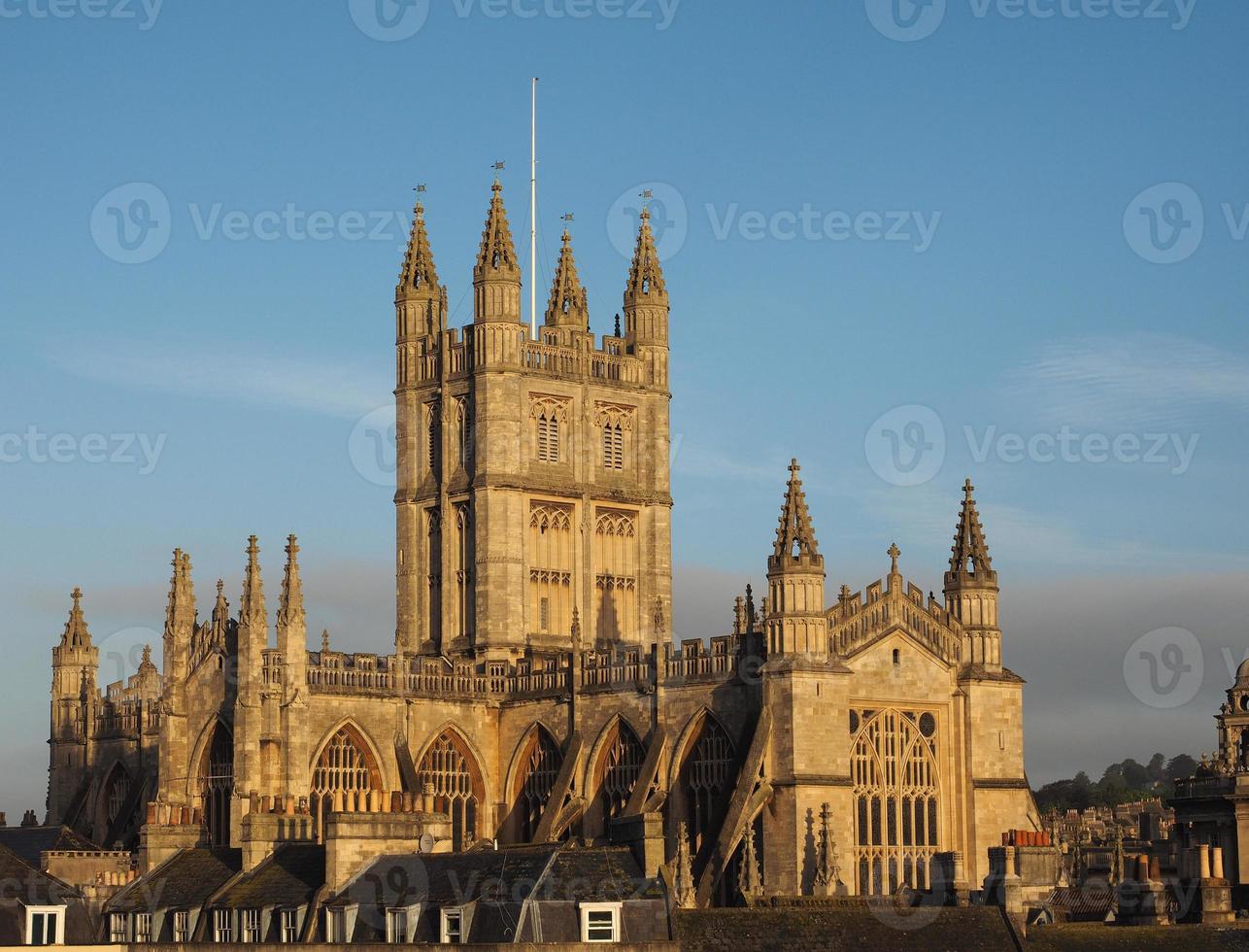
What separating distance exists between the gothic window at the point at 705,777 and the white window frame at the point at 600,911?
29.9 m

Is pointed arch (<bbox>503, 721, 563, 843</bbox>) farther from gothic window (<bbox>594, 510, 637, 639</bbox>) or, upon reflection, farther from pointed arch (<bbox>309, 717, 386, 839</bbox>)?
gothic window (<bbox>594, 510, 637, 639</bbox>)

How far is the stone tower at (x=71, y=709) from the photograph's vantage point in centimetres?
10850

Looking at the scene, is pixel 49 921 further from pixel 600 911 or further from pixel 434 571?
pixel 434 571

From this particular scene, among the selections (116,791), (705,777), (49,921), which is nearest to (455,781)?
(705,777)

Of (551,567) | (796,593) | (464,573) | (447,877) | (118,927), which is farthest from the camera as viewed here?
(551,567)

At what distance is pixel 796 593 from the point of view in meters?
87.4

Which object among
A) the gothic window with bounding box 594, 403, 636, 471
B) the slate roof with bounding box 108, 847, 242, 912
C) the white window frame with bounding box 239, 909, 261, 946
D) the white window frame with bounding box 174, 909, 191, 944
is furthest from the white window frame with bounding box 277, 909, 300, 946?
the gothic window with bounding box 594, 403, 636, 471

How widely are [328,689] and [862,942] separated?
37.3m

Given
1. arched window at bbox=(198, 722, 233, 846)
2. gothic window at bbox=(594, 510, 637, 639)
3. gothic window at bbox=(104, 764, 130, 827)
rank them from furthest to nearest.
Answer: gothic window at bbox=(104, 764, 130, 827) → gothic window at bbox=(594, 510, 637, 639) → arched window at bbox=(198, 722, 233, 846)

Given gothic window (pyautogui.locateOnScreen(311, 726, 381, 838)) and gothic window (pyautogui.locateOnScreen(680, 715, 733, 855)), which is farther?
gothic window (pyautogui.locateOnScreen(311, 726, 381, 838))

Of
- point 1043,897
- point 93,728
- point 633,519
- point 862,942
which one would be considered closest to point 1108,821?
point 633,519

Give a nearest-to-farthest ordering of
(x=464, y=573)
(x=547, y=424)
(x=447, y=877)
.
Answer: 1. (x=447, y=877)
2. (x=464, y=573)
3. (x=547, y=424)

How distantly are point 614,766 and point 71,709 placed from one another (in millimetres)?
26015

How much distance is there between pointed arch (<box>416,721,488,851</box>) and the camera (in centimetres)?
9669
